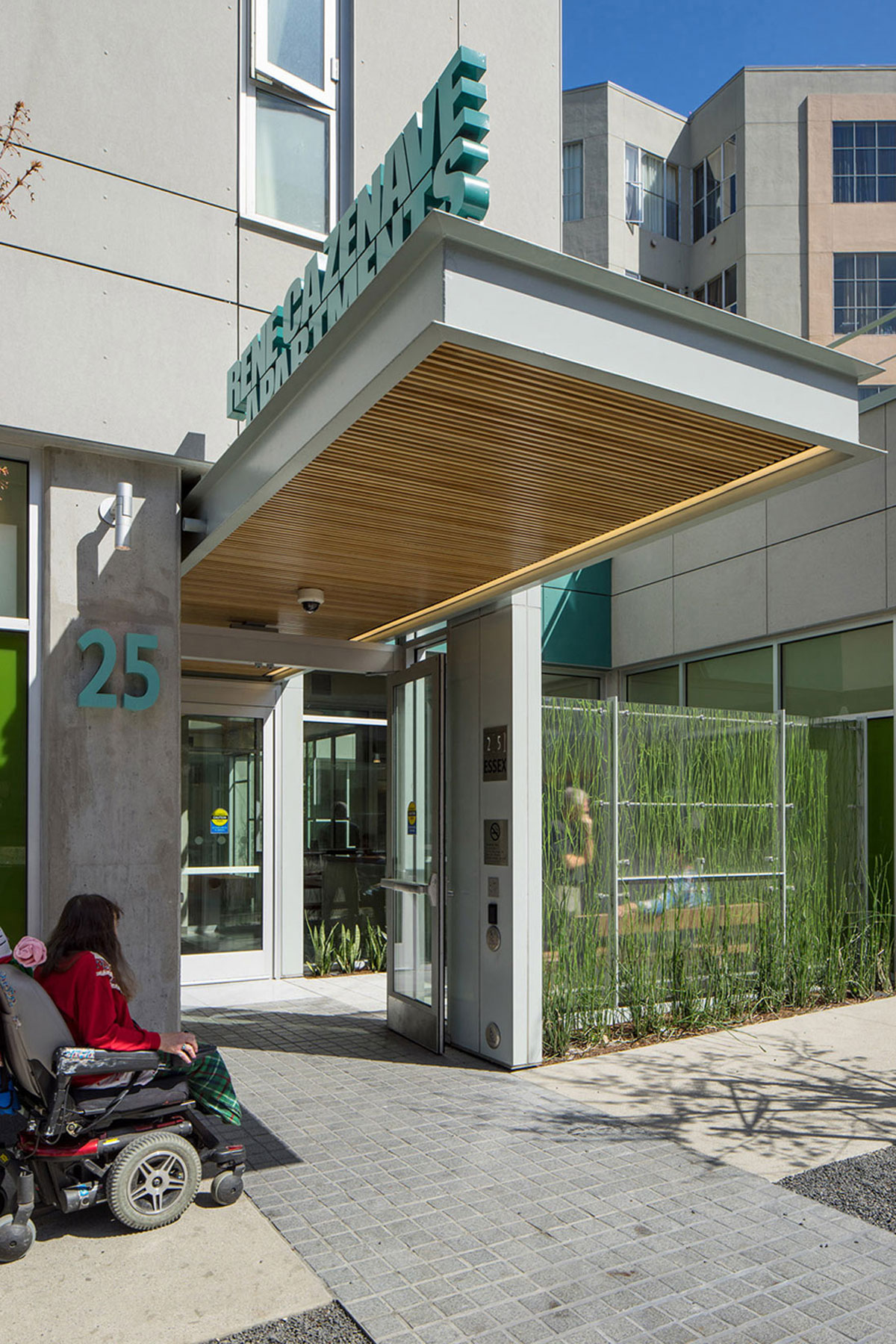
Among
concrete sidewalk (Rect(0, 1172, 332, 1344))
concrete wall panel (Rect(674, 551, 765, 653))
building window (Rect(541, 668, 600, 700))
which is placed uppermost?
concrete wall panel (Rect(674, 551, 765, 653))

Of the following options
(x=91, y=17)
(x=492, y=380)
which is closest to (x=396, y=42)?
(x=91, y=17)

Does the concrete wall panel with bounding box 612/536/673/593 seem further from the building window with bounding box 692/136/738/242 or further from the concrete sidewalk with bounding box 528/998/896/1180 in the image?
the building window with bounding box 692/136/738/242

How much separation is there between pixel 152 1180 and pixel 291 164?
5.96 meters

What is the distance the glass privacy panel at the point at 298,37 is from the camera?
7.16m

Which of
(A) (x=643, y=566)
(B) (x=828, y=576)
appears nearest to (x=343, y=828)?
(A) (x=643, y=566)

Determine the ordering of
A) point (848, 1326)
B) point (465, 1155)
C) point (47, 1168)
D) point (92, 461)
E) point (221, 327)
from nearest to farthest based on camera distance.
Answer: point (848, 1326) → point (47, 1168) → point (465, 1155) → point (92, 461) → point (221, 327)

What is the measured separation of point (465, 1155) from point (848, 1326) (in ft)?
6.84

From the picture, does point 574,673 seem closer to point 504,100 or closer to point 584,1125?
point 504,100

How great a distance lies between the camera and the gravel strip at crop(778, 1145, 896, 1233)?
15.3 ft

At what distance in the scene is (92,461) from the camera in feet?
20.5

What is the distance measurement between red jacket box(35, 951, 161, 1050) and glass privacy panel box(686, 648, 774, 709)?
26.2ft

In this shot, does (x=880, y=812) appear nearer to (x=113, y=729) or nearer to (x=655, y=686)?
(x=655, y=686)

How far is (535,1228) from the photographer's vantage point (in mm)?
4492

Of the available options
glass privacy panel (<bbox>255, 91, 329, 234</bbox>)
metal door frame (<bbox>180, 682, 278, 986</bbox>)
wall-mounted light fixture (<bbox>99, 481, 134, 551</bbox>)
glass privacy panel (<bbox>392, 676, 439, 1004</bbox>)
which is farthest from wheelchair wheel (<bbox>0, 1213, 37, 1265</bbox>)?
metal door frame (<bbox>180, 682, 278, 986</bbox>)
